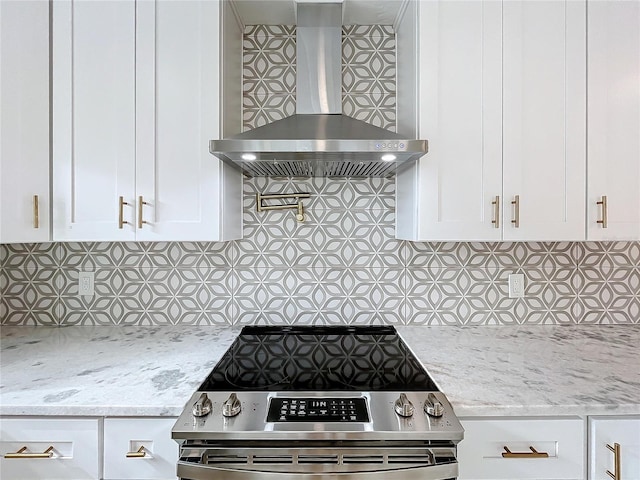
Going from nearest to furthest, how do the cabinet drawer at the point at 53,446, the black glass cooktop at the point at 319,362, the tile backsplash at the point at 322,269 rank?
1. the cabinet drawer at the point at 53,446
2. the black glass cooktop at the point at 319,362
3. the tile backsplash at the point at 322,269

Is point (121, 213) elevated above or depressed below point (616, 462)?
above

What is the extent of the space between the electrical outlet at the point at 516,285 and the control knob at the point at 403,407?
1052 millimetres

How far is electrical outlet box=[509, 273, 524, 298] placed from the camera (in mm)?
1842

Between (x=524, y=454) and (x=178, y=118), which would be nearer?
(x=524, y=454)

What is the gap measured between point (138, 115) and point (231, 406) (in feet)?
3.80

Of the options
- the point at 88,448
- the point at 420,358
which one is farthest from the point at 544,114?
the point at 88,448

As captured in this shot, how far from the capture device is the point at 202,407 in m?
1.03

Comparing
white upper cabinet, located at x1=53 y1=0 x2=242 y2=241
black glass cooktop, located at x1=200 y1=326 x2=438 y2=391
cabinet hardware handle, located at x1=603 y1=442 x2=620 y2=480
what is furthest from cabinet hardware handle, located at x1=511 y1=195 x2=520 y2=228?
white upper cabinet, located at x1=53 y1=0 x2=242 y2=241

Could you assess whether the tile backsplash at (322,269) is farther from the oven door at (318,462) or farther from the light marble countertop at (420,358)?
the oven door at (318,462)

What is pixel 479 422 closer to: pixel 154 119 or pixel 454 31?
pixel 454 31

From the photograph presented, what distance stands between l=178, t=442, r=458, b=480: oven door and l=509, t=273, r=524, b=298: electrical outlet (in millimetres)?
1069

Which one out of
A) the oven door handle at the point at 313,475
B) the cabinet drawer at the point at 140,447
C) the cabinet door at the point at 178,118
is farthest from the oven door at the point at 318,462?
the cabinet door at the point at 178,118

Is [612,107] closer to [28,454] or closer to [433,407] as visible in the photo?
[433,407]

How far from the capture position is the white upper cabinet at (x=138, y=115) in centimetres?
149
